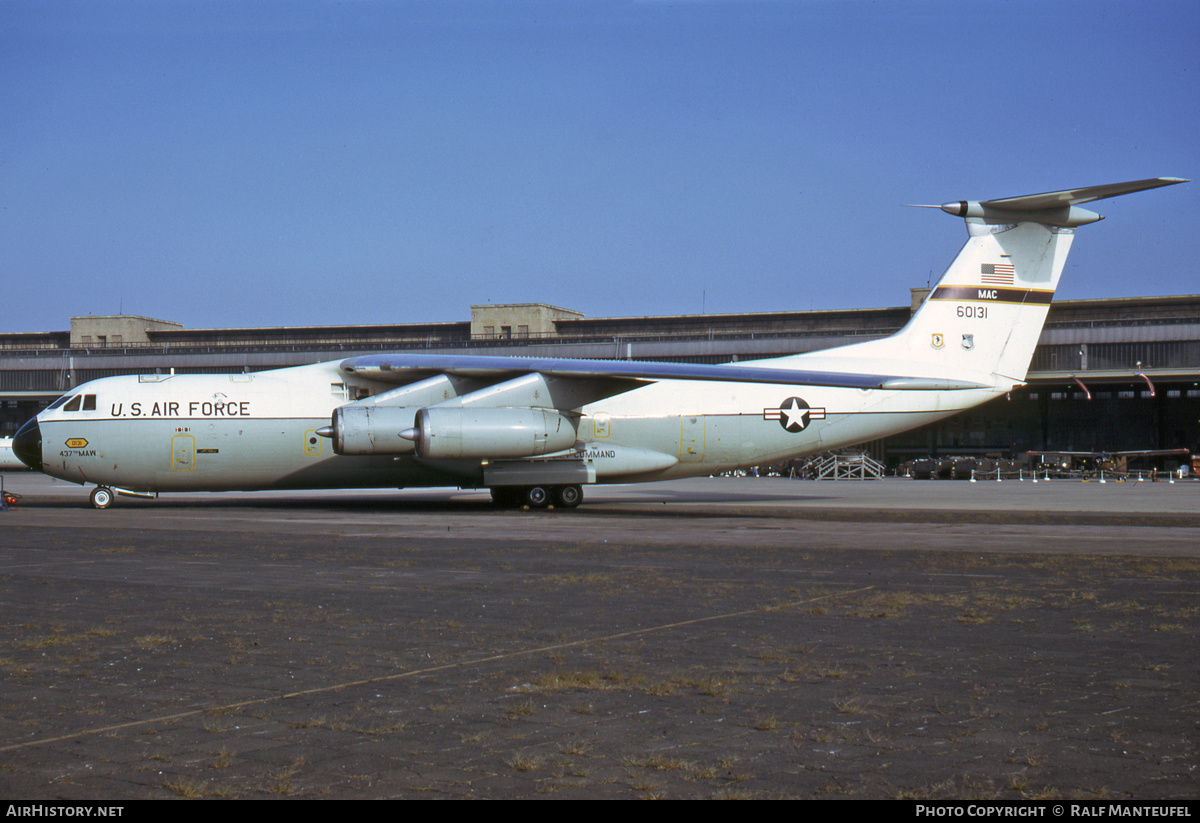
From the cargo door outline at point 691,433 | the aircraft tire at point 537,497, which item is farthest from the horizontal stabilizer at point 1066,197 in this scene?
the aircraft tire at point 537,497

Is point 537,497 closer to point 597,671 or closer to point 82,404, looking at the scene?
point 82,404

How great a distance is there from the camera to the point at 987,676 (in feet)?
22.9

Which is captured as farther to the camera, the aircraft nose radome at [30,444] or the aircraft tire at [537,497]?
the aircraft tire at [537,497]

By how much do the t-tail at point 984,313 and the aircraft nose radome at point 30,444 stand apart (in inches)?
773

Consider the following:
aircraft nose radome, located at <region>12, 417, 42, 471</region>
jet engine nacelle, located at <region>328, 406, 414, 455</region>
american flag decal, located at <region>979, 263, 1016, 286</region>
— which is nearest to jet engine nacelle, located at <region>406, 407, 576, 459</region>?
jet engine nacelle, located at <region>328, 406, 414, 455</region>

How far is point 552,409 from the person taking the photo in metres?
26.3

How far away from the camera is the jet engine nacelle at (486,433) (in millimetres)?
24281

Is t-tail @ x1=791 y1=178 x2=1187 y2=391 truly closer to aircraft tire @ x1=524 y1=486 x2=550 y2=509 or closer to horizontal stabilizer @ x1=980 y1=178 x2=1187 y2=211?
horizontal stabilizer @ x1=980 y1=178 x2=1187 y2=211

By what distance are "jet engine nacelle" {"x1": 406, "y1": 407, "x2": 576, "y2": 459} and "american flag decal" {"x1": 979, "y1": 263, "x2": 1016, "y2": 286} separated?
12.1 metres

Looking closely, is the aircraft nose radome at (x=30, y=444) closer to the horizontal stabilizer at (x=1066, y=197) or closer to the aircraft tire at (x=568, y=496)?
the aircraft tire at (x=568, y=496)

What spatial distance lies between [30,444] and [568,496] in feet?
44.5

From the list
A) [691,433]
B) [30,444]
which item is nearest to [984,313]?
[691,433]

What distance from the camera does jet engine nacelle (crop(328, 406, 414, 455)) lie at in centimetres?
2422

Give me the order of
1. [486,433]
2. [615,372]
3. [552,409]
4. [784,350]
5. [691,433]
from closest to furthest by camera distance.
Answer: [615,372]
[486,433]
[552,409]
[691,433]
[784,350]
